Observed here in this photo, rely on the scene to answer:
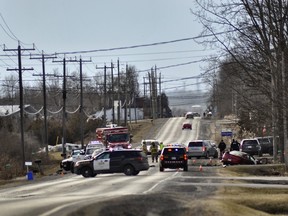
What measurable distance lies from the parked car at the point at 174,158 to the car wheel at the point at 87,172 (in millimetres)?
4886

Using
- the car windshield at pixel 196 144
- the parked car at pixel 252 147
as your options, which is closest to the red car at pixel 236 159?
the parked car at pixel 252 147

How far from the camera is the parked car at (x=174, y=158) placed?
37281 millimetres

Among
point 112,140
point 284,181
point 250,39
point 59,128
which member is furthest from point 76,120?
point 284,181

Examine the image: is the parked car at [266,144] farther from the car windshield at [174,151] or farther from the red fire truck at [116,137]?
the car windshield at [174,151]

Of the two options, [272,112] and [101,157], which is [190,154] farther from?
[272,112]

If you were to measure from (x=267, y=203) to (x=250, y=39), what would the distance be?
17.6 metres

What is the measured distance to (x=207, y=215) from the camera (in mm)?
10156

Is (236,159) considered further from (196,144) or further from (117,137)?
(117,137)

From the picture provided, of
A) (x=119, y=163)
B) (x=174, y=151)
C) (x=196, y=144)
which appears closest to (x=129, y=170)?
(x=119, y=163)

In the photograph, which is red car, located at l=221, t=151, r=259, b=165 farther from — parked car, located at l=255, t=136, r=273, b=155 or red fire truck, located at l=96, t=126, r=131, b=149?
red fire truck, located at l=96, t=126, r=131, b=149

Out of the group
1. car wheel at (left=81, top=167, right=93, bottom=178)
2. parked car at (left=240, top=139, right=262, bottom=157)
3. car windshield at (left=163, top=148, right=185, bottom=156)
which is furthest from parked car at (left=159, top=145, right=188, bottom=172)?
parked car at (left=240, top=139, right=262, bottom=157)

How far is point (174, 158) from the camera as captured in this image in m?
37.6

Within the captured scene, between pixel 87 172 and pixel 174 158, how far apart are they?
5.84 metres

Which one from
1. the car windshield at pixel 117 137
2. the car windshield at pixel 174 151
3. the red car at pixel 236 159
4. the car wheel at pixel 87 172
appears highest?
the car windshield at pixel 117 137
